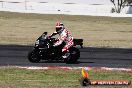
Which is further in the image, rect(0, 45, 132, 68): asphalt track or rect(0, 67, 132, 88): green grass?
rect(0, 45, 132, 68): asphalt track

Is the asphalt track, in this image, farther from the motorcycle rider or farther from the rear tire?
the motorcycle rider

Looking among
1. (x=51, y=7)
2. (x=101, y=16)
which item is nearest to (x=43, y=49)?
(x=101, y=16)

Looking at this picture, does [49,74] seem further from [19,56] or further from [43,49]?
[19,56]

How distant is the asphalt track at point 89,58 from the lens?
19.1 metres

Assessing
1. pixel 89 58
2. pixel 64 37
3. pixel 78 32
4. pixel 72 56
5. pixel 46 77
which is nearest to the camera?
pixel 46 77

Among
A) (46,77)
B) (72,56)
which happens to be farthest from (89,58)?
(46,77)

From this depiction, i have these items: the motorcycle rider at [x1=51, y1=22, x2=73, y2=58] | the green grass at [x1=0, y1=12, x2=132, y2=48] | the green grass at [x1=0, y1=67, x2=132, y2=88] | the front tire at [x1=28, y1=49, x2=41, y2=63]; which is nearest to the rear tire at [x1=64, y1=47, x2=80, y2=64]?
the motorcycle rider at [x1=51, y1=22, x2=73, y2=58]

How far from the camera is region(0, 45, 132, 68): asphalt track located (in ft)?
62.6

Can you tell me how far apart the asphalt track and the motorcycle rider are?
2.08ft

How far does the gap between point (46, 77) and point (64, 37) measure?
4446mm

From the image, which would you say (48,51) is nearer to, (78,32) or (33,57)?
(33,57)

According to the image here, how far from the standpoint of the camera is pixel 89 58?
21734 millimetres

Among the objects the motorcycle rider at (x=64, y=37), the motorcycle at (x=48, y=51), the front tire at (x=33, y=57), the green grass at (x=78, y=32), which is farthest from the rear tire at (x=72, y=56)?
the green grass at (x=78, y=32)

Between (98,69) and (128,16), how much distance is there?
160 feet
